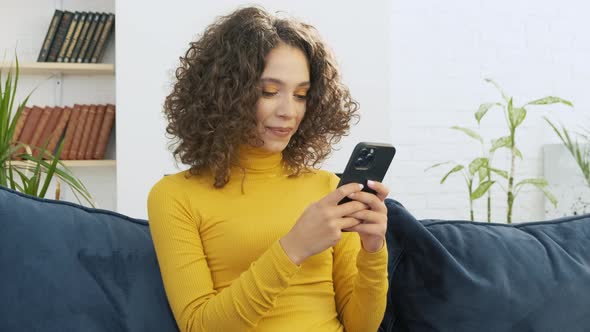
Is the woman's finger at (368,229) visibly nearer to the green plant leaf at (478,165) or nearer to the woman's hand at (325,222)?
the woman's hand at (325,222)

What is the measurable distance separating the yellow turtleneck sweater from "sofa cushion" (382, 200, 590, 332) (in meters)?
0.09

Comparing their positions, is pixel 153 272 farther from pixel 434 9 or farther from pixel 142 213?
pixel 434 9

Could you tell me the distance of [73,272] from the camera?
1184mm

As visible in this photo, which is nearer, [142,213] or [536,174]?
[142,213]

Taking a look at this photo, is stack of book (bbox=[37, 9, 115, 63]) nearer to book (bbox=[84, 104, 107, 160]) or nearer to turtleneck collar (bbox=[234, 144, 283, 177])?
book (bbox=[84, 104, 107, 160])

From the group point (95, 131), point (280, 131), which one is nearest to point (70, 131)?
point (95, 131)

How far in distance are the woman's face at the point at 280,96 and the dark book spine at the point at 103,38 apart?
229 centimetres

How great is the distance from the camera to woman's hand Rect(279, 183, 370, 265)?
111cm

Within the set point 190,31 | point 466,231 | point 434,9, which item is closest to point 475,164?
point 434,9

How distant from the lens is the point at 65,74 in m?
3.59

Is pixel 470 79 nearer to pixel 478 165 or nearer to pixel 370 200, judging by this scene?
pixel 478 165

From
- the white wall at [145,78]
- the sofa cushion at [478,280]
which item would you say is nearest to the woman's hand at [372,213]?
the sofa cushion at [478,280]

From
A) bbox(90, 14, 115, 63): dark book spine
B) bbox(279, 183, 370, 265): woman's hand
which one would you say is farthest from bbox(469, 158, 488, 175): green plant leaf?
bbox(279, 183, 370, 265): woman's hand

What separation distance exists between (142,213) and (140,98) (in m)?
0.50
